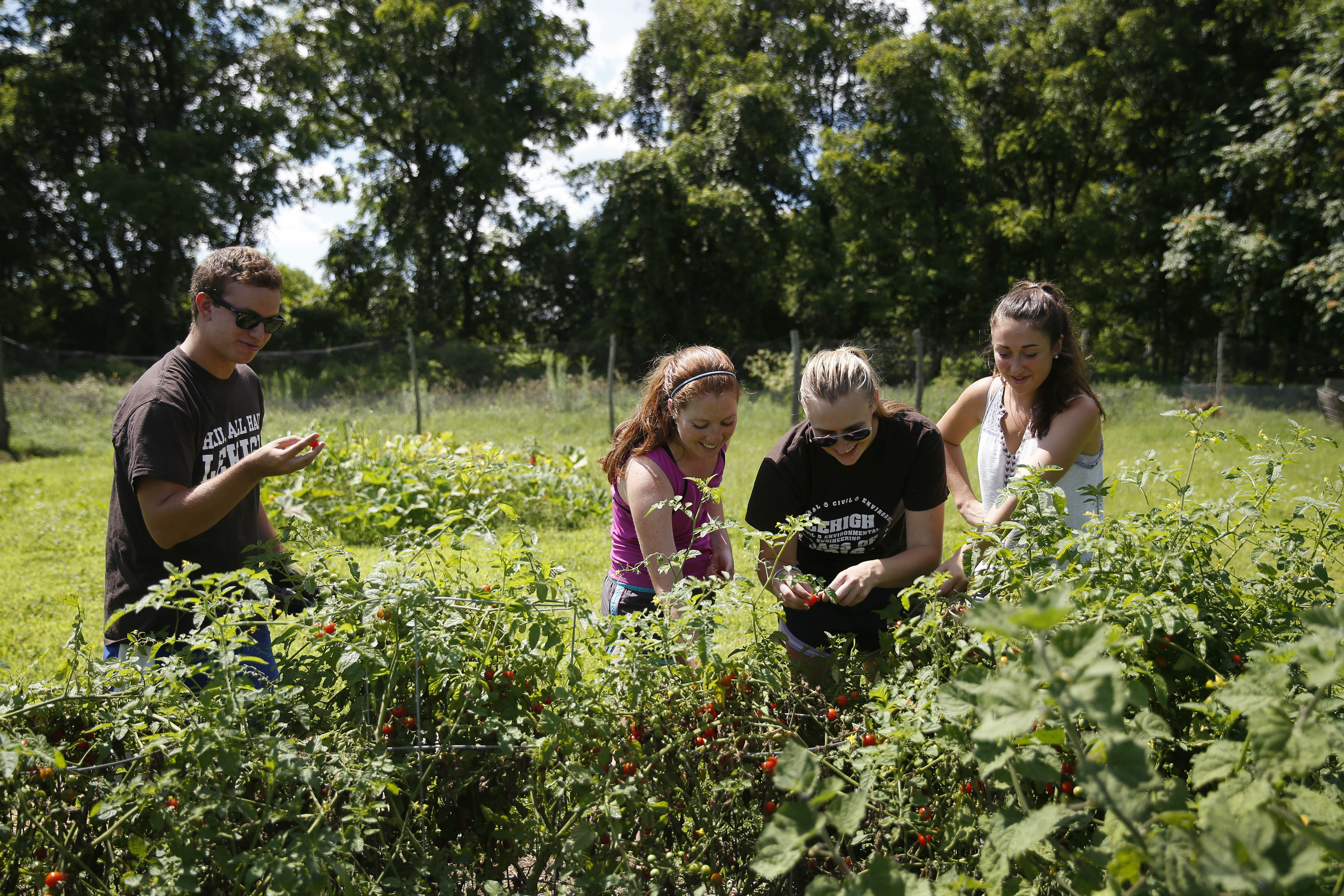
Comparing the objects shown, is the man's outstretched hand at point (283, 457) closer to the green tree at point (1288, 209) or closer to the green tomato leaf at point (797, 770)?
the green tomato leaf at point (797, 770)

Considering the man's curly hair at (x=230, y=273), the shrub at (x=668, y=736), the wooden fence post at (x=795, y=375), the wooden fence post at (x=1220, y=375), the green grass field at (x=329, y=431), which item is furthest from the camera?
the wooden fence post at (x=1220, y=375)

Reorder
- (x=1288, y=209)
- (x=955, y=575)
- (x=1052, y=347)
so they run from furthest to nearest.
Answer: (x=1288, y=209)
(x=1052, y=347)
(x=955, y=575)

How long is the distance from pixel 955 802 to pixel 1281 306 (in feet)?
69.9

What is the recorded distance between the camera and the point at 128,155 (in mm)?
24250

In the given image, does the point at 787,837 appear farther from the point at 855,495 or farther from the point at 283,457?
the point at 283,457

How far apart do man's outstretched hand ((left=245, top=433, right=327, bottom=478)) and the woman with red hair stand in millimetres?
875

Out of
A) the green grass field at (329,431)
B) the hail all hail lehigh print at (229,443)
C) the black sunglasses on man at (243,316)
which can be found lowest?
the green grass field at (329,431)

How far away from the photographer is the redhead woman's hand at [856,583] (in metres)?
2.03

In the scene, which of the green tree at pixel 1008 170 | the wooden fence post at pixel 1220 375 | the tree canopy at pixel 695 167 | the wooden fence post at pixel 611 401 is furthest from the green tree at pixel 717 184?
the wooden fence post at pixel 1220 375

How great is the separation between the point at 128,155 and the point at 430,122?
9687 millimetres

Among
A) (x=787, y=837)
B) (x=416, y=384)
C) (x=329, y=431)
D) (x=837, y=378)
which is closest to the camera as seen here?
(x=787, y=837)

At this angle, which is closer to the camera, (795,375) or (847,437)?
(847,437)

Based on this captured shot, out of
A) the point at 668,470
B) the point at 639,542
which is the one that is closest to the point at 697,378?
the point at 668,470

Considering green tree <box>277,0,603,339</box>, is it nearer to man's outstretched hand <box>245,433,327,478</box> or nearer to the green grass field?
the green grass field
